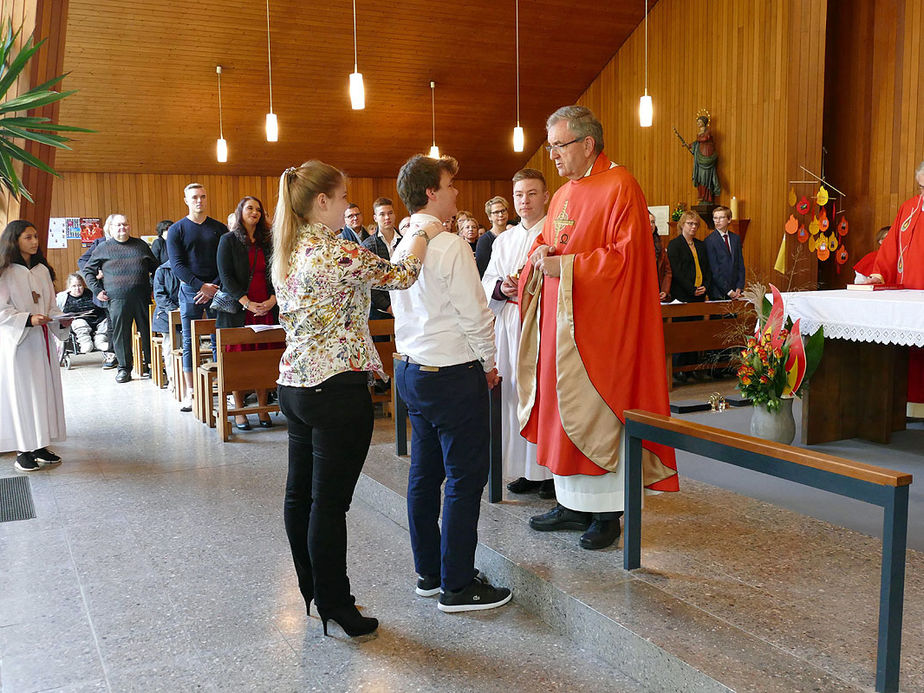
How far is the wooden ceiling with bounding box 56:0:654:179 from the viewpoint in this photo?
9672mm

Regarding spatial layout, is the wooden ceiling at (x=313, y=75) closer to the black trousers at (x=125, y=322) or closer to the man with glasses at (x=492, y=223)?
the black trousers at (x=125, y=322)

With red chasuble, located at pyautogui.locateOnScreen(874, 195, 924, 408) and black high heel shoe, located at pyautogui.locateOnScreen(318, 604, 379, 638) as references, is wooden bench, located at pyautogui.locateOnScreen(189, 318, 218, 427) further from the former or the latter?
red chasuble, located at pyautogui.locateOnScreen(874, 195, 924, 408)

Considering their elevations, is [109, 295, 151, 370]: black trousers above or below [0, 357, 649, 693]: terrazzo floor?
above

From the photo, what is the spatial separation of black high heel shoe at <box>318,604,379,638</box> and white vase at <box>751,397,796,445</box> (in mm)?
2640

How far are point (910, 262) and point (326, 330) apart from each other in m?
4.03

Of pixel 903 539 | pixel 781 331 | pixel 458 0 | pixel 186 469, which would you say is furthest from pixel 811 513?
pixel 458 0

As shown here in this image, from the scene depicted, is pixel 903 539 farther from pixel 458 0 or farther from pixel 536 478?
pixel 458 0

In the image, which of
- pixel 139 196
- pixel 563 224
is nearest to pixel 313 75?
pixel 139 196

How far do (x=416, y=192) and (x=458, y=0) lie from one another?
858 centimetres

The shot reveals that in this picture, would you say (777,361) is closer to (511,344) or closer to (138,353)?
(511,344)

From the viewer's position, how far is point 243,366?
5277 mm

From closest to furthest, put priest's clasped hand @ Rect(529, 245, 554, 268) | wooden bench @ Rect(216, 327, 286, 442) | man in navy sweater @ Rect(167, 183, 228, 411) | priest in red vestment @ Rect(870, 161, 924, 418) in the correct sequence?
priest's clasped hand @ Rect(529, 245, 554, 268) → priest in red vestment @ Rect(870, 161, 924, 418) → wooden bench @ Rect(216, 327, 286, 442) → man in navy sweater @ Rect(167, 183, 228, 411)

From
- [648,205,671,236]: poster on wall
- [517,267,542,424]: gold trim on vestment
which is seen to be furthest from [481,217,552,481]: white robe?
[648,205,671,236]: poster on wall

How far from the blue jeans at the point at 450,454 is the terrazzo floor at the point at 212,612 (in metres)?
0.25
